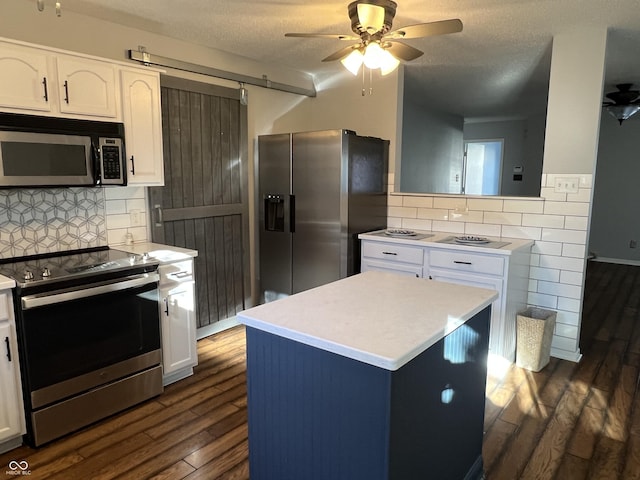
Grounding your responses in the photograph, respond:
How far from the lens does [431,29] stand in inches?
85.2

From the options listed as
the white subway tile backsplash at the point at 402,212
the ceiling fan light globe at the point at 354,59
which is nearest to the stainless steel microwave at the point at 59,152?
the ceiling fan light globe at the point at 354,59

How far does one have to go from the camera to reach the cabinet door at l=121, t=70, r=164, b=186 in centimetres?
277

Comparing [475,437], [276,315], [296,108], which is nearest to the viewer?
[276,315]

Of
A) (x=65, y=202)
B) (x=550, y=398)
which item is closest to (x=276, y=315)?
(x=65, y=202)

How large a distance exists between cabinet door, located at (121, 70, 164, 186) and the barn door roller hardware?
14.8 inches

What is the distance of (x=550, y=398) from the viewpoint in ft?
9.34

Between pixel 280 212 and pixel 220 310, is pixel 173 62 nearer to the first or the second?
pixel 280 212

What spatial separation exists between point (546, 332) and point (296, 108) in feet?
9.85

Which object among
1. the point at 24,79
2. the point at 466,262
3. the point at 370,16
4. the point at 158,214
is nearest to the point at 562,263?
the point at 466,262

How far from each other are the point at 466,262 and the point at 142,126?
7.70 feet

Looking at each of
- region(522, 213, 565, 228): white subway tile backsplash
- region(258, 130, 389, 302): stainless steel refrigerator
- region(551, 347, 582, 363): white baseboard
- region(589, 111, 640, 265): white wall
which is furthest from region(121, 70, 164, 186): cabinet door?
region(589, 111, 640, 265): white wall

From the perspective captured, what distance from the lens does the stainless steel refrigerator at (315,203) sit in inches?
143

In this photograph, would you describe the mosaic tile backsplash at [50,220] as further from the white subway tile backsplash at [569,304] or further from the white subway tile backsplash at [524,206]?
the white subway tile backsplash at [569,304]

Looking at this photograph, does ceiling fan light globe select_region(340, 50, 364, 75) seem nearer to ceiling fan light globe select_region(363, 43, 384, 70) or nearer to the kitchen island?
ceiling fan light globe select_region(363, 43, 384, 70)
